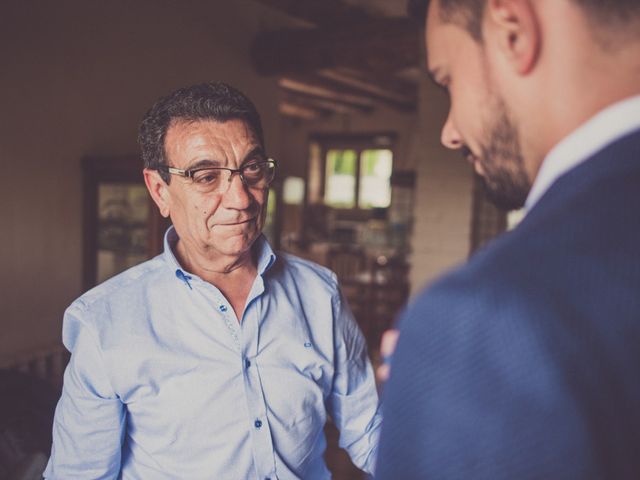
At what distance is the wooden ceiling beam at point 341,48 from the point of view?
448 centimetres

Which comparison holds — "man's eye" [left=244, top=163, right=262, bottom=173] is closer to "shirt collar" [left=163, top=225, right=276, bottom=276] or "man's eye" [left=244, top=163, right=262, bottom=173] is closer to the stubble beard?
"shirt collar" [left=163, top=225, right=276, bottom=276]

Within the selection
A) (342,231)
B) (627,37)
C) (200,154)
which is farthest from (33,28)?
(342,231)

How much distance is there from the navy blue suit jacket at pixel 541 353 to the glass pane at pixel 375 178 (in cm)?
1169

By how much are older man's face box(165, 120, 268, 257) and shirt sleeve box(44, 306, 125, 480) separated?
12.8 inches

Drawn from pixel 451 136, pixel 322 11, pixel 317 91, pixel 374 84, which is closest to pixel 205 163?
pixel 451 136

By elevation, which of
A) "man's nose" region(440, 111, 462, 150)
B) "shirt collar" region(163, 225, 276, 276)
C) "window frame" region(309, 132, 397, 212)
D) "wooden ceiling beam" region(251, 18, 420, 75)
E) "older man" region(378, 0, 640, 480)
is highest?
"wooden ceiling beam" region(251, 18, 420, 75)

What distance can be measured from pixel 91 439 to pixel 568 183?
3.46 feet

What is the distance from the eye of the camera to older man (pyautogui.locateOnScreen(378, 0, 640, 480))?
0.35m

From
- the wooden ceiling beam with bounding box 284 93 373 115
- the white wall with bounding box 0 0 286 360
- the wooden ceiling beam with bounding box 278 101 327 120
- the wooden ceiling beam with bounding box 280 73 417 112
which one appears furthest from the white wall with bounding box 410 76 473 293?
the wooden ceiling beam with bounding box 278 101 327 120

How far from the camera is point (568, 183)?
402 mm

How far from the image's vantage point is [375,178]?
12.3 metres

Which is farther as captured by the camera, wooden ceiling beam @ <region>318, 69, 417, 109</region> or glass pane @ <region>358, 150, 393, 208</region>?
glass pane @ <region>358, 150, 393, 208</region>

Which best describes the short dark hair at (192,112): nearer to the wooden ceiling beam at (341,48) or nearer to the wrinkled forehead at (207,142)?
the wrinkled forehead at (207,142)

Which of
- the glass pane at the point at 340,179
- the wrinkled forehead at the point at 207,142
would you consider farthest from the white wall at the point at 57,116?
the glass pane at the point at 340,179
